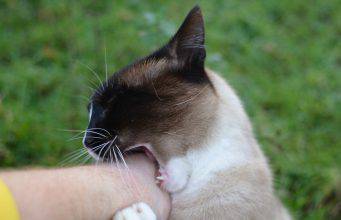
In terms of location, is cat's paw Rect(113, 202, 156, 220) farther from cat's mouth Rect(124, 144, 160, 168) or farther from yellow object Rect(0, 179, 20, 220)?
yellow object Rect(0, 179, 20, 220)

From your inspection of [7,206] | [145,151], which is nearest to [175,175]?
[145,151]

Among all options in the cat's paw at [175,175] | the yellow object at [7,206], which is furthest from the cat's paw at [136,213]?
the yellow object at [7,206]

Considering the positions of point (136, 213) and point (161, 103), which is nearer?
point (136, 213)

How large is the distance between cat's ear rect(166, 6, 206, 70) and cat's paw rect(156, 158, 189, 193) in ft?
1.39

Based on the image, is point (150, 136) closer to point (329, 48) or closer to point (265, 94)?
point (265, 94)

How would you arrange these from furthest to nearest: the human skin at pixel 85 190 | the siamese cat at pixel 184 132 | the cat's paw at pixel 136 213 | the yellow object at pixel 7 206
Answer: the siamese cat at pixel 184 132 → the cat's paw at pixel 136 213 → the human skin at pixel 85 190 → the yellow object at pixel 7 206

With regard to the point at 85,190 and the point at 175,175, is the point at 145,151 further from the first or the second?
the point at 85,190

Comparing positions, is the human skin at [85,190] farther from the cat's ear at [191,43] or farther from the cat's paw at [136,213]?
the cat's ear at [191,43]

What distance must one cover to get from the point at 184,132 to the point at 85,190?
1.58 feet

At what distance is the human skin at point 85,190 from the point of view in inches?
81.1

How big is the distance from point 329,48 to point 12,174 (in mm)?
3717

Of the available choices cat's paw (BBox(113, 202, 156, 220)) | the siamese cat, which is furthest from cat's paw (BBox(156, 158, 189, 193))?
cat's paw (BBox(113, 202, 156, 220))

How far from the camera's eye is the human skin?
2.06 meters

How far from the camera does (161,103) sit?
2.38 meters
